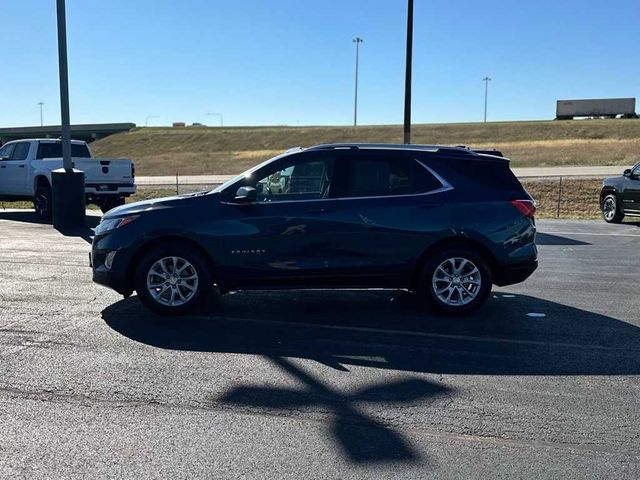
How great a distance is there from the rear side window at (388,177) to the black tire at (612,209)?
38.8 feet

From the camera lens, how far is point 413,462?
3.56 meters

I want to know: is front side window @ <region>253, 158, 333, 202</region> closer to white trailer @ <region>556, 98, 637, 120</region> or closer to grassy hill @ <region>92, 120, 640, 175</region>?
grassy hill @ <region>92, 120, 640, 175</region>

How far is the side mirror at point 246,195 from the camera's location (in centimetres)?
644

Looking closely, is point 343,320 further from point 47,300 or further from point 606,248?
point 606,248

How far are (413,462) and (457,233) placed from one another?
3.49 meters

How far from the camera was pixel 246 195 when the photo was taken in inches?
253

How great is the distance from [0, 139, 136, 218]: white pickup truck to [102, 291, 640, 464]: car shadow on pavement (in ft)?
33.3

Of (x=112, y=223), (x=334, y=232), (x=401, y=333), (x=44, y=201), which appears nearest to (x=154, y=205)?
(x=112, y=223)

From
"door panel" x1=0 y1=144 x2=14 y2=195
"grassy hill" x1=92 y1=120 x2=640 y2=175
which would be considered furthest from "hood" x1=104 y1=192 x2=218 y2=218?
"grassy hill" x1=92 y1=120 x2=640 y2=175

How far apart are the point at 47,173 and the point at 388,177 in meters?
12.4

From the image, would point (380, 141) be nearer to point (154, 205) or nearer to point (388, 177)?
point (388, 177)

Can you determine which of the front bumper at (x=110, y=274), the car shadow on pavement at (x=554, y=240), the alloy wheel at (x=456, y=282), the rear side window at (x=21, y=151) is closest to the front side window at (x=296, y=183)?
the alloy wheel at (x=456, y=282)

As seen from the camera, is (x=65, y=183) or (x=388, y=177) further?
(x=65, y=183)

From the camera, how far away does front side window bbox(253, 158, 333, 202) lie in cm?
669
